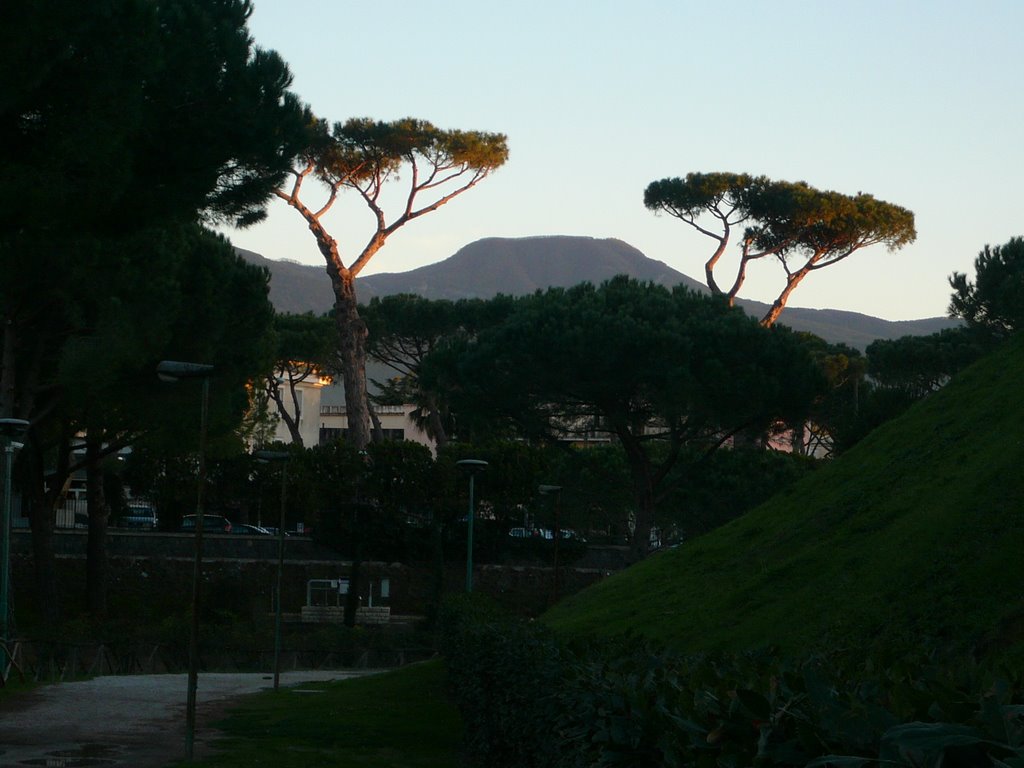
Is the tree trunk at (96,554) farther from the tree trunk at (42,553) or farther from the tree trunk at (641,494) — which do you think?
the tree trunk at (641,494)

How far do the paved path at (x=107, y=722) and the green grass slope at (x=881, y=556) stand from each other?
517 centimetres

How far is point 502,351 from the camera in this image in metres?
35.6

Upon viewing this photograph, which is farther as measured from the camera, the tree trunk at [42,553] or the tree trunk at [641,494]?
the tree trunk at [641,494]

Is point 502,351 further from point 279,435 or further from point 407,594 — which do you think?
point 279,435

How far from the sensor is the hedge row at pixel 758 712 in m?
2.66

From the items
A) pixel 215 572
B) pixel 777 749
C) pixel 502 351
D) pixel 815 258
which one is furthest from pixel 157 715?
pixel 815 258

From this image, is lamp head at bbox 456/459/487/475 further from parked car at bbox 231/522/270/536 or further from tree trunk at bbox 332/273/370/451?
parked car at bbox 231/522/270/536

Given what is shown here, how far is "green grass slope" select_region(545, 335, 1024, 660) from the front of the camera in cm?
1059

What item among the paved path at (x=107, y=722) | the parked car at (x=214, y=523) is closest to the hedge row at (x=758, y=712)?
the paved path at (x=107, y=722)

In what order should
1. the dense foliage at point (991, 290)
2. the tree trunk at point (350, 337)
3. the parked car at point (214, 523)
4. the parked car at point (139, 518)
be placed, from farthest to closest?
1. the parked car at point (214, 523)
2. the parked car at point (139, 518)
3. the tree trunk at point (350, 337)
4. the dense foliage at point (991, 290)

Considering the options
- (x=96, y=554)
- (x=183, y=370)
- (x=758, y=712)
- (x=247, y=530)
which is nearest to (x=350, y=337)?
(x=96, y=554)

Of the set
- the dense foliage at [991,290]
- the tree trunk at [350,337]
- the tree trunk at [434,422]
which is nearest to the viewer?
the dense foliage at [991,290]

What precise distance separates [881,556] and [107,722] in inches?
413

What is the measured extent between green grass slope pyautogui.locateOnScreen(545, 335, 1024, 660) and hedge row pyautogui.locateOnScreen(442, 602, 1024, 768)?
341 centimetres
